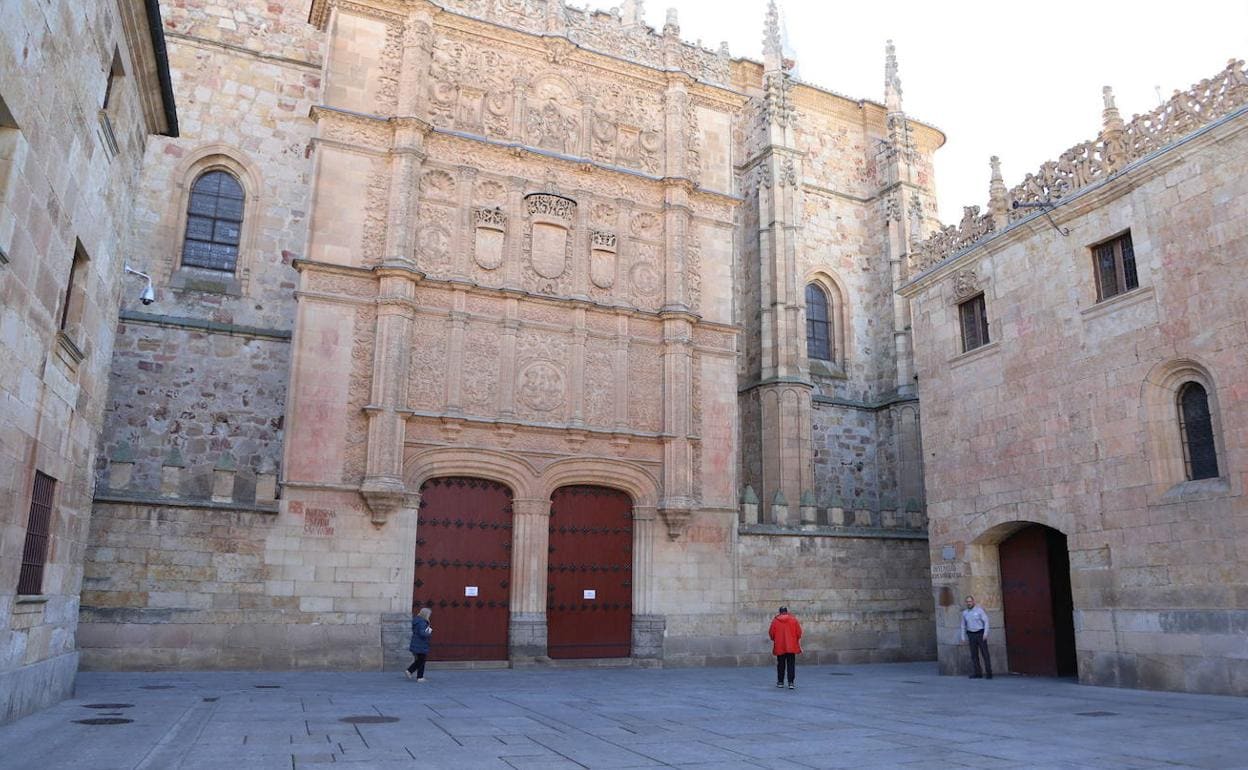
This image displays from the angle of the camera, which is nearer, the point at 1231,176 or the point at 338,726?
the point at 338,726

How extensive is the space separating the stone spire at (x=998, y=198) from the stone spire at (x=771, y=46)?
13402 millimetres

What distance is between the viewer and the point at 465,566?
60.0 ft

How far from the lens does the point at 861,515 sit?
71.8 feet

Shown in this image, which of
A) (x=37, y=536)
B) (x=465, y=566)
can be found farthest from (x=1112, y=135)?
(x=37, y=536)

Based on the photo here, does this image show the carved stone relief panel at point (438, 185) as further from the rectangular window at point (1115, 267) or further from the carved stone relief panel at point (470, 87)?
the rectangular window at point (1115, 267)

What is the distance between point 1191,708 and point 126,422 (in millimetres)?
19529

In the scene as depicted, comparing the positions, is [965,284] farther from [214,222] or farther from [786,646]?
[214,222]

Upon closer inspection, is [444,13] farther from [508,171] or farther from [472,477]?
[472,477]

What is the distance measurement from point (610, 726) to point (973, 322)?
1170cm

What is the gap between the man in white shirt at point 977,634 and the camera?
16172mm

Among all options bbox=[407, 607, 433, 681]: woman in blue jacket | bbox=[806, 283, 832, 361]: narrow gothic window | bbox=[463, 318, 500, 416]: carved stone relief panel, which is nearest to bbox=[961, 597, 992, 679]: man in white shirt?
bbox=[407, 607, 433, 681]: woman in blue jacket

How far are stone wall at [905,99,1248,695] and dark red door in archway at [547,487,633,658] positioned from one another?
6.56 m

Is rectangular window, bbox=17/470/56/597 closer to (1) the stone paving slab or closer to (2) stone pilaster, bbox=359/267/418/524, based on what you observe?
(1) the stone paving slab

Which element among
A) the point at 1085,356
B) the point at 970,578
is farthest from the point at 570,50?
the point at 970,578
